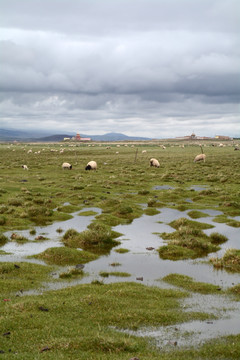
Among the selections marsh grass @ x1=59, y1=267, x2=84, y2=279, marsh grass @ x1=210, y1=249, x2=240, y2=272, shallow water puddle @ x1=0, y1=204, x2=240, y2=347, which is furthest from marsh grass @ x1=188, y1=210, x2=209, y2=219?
marsh grass @ x1=59, y1=267, x2=84, y2=279

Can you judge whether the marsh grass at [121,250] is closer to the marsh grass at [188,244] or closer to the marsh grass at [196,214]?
the marsh grass at [188,244]

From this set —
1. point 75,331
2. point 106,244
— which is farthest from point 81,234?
point 75,331

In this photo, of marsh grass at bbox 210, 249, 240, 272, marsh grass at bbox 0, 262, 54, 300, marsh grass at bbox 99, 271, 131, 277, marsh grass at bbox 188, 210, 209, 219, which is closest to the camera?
marsh grass at bbox 0, 262, 54, 300

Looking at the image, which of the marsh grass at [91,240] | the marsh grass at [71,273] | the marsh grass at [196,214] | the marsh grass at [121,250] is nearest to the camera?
the marsh grass at [71,273]

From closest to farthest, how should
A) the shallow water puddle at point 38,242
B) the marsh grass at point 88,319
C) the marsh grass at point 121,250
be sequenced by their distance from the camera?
the marsh grass at point 88,319
the shallow water puddle at point 38,242
the marsh grass at point 121,250

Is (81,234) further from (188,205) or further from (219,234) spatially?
(188,205)

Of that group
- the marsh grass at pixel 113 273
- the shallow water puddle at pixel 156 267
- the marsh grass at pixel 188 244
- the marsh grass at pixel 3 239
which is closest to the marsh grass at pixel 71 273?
the shallow water puddle at pixel 156 267

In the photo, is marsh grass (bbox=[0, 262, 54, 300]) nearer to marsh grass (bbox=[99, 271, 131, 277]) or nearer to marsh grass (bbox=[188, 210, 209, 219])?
marsh grass (bbox=[99, 271, 131, 277])

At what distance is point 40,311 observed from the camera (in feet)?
30.9

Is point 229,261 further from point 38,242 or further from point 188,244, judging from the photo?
point 38,242

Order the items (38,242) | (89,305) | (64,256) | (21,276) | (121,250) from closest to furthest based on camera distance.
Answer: (89,305) < (21,276) < (64,256) < (121,250) < (38,242)

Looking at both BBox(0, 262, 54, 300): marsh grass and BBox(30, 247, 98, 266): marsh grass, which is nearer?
BBox(0, 262, 54, 300): marsh grass

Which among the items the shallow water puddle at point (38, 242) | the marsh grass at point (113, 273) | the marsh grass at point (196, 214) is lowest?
the marsh grass at point (113, 273)

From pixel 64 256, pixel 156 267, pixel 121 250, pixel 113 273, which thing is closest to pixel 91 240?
pixel 121 250
